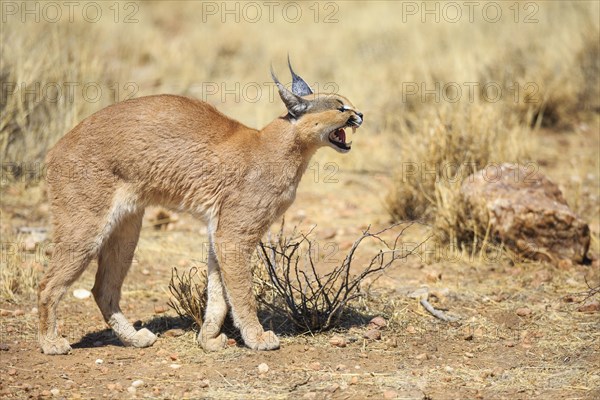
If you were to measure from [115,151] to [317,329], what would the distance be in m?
1.92

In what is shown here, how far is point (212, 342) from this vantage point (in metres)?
5.74

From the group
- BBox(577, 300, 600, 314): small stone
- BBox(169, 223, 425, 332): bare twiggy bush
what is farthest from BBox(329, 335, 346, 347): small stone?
BBox(577, 300, 600, 314): small stone

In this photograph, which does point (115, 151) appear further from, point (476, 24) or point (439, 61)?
point (476, 24)

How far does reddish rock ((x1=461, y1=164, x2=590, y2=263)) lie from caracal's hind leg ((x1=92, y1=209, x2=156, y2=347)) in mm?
3274

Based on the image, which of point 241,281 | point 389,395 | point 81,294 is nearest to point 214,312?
point 241,281

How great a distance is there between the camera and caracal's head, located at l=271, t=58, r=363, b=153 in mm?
5586

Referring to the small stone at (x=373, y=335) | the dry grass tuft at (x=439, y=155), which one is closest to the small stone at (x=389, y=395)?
the small stone at (x=373, y=335)

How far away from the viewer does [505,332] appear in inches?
240

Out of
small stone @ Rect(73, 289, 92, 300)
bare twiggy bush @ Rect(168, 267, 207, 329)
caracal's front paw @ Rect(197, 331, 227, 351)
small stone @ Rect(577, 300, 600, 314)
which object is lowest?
small stone @ Rect(73, 289, 92, 300)

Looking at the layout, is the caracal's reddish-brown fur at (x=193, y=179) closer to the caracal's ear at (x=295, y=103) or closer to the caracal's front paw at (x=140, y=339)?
the caracal's ear at (x=295, y=103)

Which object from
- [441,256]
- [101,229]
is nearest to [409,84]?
[441,256]

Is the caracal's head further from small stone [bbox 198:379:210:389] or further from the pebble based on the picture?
the pebble

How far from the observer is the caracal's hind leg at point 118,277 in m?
5.92

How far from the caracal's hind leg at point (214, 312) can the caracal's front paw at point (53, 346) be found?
3.06 ft
